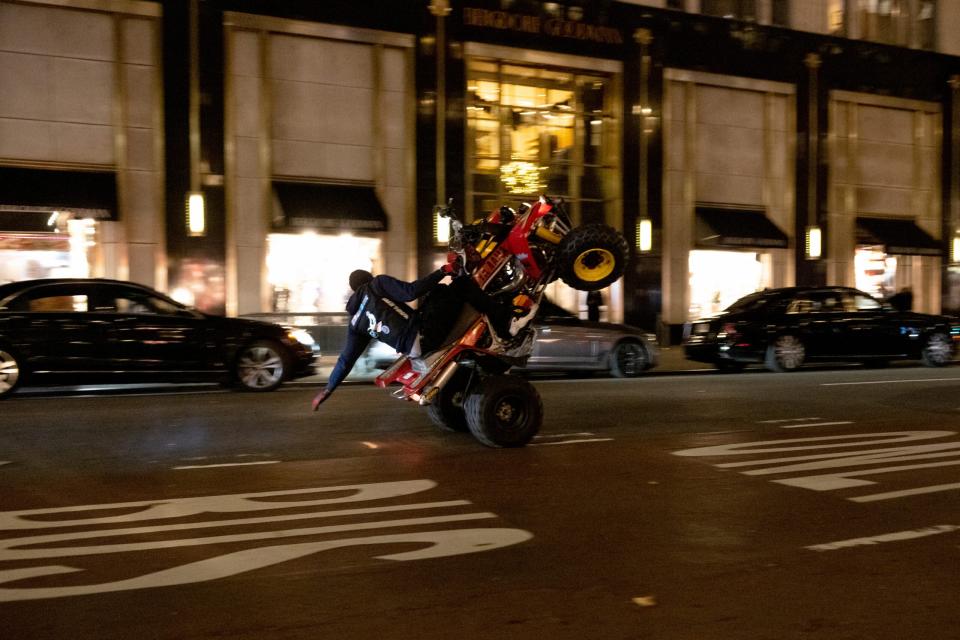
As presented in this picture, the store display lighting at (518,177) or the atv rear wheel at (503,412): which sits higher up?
the store display lighting at (518,177)

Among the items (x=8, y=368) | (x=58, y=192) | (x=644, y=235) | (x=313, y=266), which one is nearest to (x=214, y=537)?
(x=8, y=368)

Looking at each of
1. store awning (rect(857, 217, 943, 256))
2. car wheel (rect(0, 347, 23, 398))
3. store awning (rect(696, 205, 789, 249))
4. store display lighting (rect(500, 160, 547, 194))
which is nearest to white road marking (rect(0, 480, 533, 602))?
car wheel (rect(0, 347, 23, 398))

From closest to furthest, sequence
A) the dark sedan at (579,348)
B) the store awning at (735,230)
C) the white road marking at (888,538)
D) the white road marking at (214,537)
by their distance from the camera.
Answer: the white road marking at (214,537), the white road marking at (888,538), the dark sedan at (579,348), the store awning at (735,230)

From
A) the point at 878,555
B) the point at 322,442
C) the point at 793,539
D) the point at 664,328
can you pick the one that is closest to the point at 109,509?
the point at 322,442

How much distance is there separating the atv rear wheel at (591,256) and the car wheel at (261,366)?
5.48 m

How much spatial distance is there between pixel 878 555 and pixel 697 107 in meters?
22.2

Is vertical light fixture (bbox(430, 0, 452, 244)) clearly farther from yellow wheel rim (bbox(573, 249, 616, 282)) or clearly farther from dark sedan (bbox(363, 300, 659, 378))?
yellow wheel rim (bbox(573, 249, 616, 282))

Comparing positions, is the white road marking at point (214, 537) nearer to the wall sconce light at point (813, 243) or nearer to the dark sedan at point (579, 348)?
the dark sedan at point (579, 348)

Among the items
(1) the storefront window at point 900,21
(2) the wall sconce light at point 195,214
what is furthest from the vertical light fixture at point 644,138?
(2) the wall sconce light at point 195,214

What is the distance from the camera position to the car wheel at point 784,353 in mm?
16625

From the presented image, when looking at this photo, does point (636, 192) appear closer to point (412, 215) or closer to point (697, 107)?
point (697, 107)

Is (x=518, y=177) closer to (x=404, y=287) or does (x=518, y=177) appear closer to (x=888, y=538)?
(x=404, y=287)

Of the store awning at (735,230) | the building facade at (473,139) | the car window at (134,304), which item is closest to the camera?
the car window at (134,304)

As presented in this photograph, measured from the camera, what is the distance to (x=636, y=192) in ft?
80.5
